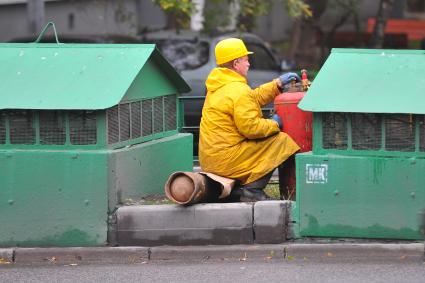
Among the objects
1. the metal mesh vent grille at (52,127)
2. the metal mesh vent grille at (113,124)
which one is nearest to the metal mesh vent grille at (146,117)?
the metal mesh vent grille at (113,124)

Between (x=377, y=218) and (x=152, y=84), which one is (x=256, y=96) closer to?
(x=152, y=84)

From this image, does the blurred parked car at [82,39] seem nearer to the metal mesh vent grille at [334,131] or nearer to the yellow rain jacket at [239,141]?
the yellow rain jacket at [239,141]

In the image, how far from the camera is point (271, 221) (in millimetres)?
7754

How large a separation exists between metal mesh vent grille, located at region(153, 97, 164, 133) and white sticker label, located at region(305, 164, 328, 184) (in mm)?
1783

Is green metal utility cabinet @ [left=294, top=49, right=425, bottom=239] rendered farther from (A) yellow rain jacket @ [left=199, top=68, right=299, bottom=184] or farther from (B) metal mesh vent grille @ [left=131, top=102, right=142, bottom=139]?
(B) metal mesh vent grille @ [left=131, top=102, right=142, bottom=139]

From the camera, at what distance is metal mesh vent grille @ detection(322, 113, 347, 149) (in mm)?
7660

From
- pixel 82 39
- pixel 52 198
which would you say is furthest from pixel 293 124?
pixel 82 39

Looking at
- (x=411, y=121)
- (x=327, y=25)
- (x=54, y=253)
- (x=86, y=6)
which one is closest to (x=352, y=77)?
(x=411, y=121)

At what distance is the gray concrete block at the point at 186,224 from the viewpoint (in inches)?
307

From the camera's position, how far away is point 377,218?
7602 mm

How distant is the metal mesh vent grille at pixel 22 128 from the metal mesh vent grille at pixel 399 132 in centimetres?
280

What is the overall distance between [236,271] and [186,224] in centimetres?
73

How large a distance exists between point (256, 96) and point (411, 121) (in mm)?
1442

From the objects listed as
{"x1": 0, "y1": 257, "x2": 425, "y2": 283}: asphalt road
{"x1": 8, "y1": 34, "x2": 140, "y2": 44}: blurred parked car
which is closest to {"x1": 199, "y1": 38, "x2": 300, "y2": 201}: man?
{"x1": 0, "y1": 257, "x2": 425, "y2": 283}: asphalt road
